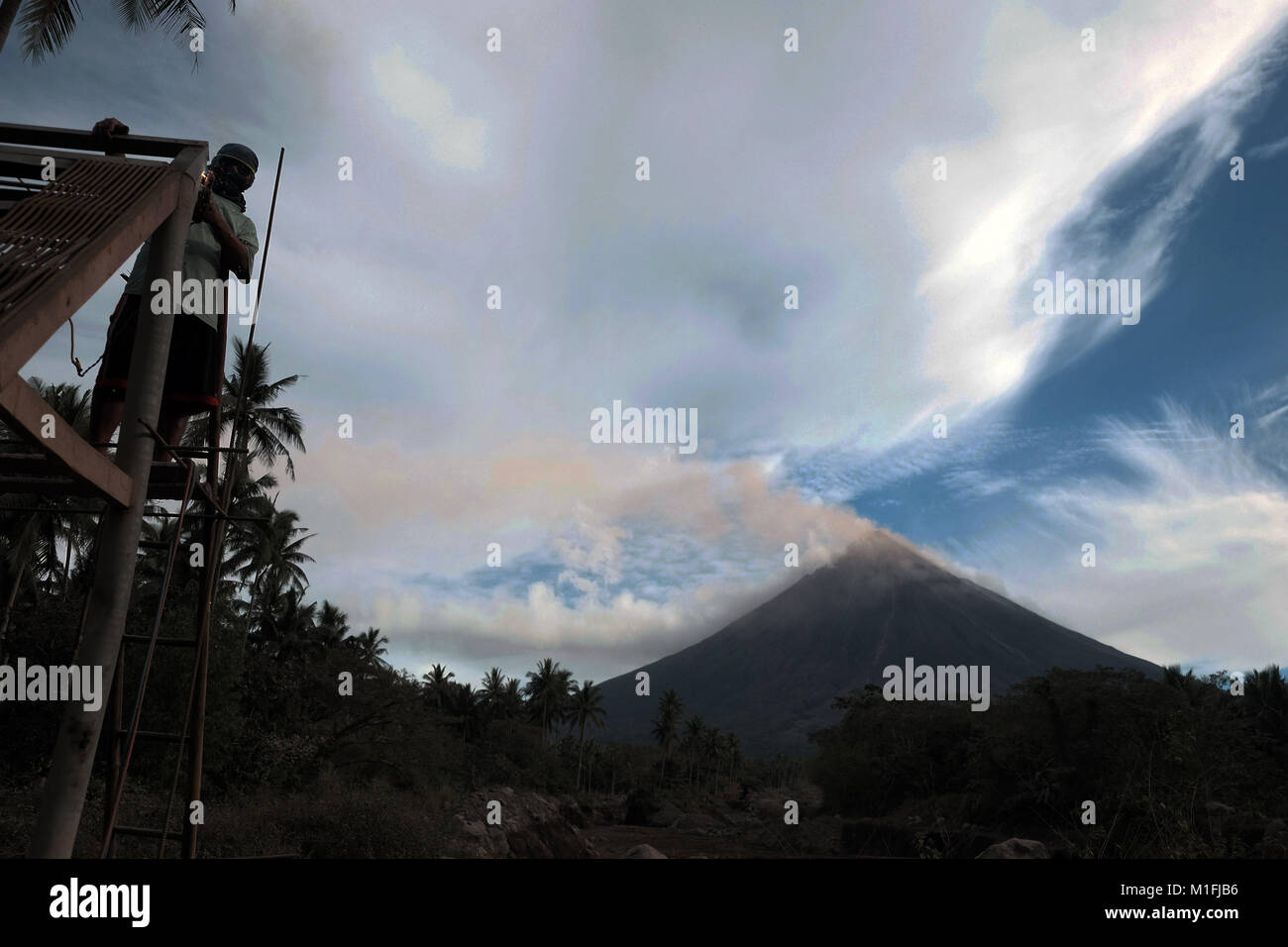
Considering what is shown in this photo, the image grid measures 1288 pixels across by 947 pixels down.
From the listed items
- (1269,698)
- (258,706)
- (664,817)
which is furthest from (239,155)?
(664,817)

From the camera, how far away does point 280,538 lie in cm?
3688

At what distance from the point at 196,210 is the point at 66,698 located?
110 inches

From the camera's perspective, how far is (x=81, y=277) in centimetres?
283

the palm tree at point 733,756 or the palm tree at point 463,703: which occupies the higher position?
the palm tree at point 463,703

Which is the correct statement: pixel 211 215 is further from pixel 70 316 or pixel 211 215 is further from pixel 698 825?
pixel 698 825

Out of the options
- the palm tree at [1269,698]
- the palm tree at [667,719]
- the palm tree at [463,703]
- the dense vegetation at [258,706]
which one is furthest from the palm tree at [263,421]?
the palm tree at [667,719]

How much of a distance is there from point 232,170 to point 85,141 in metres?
1.28

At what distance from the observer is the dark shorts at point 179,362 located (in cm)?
472

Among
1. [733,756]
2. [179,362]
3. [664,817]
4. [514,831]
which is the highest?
[179,362]

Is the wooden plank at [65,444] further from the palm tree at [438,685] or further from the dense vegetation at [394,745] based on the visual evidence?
the palm tree at [438,685]

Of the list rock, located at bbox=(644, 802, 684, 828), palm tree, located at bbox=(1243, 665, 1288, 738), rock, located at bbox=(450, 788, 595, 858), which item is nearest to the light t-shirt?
rock, located at bbox=(450, 788, 595, 858)

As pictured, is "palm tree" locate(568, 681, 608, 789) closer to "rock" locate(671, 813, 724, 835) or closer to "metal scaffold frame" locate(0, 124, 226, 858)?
"rock" locate(671, 813, 724, 835)

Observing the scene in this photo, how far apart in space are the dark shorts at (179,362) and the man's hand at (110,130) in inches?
39.1
